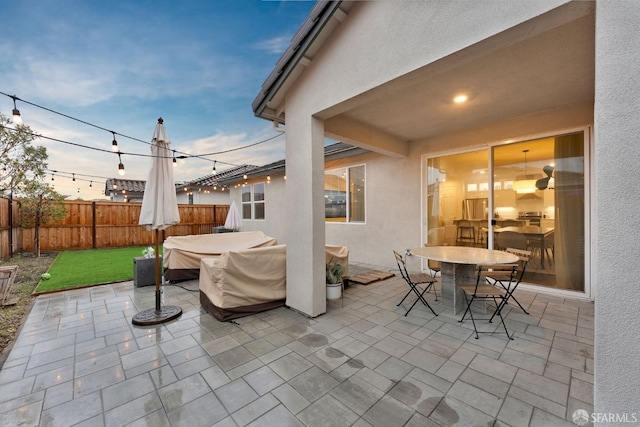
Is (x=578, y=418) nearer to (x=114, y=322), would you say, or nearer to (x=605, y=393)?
(x=605, y=393)

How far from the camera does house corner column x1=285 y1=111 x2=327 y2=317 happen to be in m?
3.42

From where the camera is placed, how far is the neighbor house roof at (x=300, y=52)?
2939 mm

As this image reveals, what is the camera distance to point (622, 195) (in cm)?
129

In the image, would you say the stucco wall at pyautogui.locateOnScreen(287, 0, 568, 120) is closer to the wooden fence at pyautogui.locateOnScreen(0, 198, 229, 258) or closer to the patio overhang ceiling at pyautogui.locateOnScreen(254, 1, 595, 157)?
the patio overhang ceiling at pyautogui.locateOnScreen(254, 1, 595, 157)

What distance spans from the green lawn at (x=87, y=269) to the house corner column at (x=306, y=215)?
4.31m

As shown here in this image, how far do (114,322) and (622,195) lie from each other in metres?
5.06

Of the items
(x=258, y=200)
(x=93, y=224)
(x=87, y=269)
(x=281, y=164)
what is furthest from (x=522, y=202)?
(x=93, y=224)

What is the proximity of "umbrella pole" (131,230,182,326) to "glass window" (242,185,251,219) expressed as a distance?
7.92 m

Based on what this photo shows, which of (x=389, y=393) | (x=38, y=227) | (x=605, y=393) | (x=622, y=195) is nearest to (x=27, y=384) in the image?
(x=389, y=393)

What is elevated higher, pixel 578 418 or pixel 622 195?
pixel 622 195

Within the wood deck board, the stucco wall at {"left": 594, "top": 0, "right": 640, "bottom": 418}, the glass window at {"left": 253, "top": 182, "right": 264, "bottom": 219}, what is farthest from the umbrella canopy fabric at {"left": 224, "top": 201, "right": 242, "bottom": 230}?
the stucco wall at {"left": 594, "top": 0, "right": 640, "bottom": 418}

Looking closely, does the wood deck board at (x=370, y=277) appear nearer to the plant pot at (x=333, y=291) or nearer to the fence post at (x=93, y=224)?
the plant pot at (x=333, y=291)

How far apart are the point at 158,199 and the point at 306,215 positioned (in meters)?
2.10

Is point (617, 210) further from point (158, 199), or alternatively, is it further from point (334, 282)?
point (158, 199)
